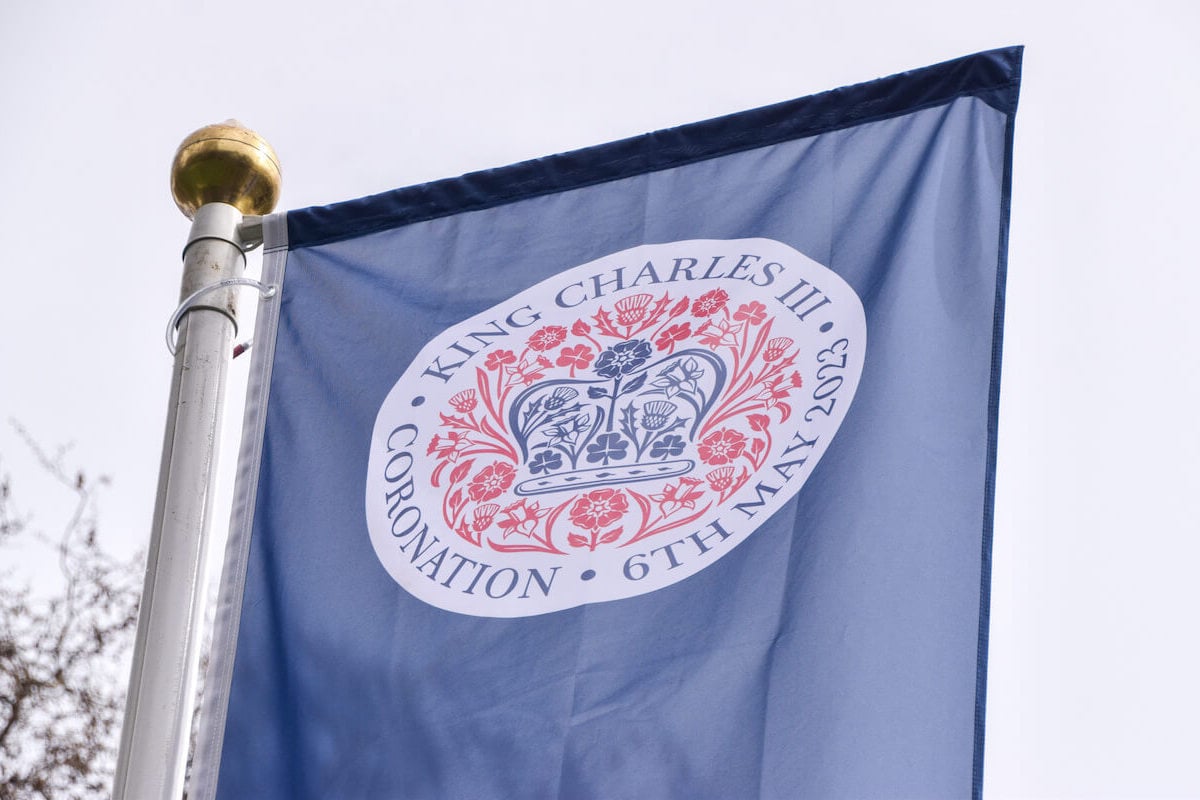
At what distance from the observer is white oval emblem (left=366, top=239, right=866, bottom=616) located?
3.08m

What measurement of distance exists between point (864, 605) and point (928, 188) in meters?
0.94

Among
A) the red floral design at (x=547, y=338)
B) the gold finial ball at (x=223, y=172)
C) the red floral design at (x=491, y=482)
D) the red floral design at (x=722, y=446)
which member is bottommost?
the red floral design at (x=491, y=482)

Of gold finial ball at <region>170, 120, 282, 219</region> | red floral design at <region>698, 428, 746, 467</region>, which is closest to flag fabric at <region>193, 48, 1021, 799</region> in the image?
red floral design at <region>698, 428, 746, 467</region>

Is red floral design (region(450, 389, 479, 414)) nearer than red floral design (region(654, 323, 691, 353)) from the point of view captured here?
No

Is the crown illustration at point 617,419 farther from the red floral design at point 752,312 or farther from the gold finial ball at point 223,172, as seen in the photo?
the gold finial ball at point 223,172

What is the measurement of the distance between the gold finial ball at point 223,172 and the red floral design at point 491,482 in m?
1.08

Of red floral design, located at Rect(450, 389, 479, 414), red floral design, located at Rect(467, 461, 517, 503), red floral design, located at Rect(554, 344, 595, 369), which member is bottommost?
red floral design, located at Rect(467, 461, 517, 503)

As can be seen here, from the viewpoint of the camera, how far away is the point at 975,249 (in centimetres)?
311

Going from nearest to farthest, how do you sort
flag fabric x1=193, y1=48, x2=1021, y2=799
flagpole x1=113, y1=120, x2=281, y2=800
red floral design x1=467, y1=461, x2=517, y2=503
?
flag fabric x1=193, y1=48, x2=1021, y2=799
flagpole x1=113, y1=120, x2=281, y2=800
red floral design x1=467, y1=461, x2=517, y2=503

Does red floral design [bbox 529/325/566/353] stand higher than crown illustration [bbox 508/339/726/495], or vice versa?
red floral design [bbox 529/325/566/353]

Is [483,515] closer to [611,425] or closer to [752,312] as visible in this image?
[611,425]

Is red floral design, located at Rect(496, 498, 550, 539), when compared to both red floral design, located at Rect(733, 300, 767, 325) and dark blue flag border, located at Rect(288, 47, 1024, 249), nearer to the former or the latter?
red floral design, located at Rect(733, 300, 767, 325)

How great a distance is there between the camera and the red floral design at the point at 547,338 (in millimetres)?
3465

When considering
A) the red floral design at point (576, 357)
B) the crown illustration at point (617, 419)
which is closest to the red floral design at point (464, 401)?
the crown illustration at point (617, 419)
